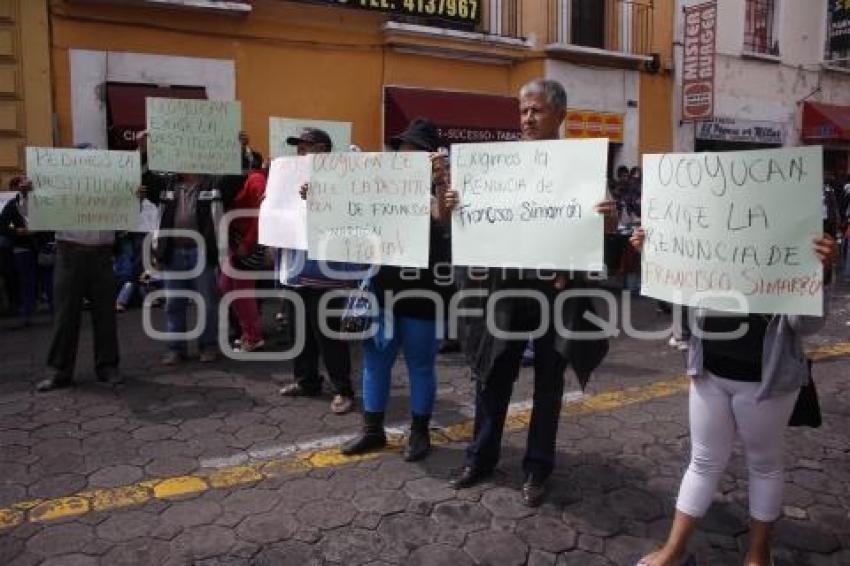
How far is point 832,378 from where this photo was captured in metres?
5.88

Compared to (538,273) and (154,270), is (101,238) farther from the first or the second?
(538,273)

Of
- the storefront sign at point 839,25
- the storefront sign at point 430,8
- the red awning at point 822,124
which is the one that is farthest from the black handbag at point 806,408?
the storefront sign at point 839,25

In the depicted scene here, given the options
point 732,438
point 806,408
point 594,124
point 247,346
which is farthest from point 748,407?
point 594,124

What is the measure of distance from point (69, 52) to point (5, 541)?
8.30 metres

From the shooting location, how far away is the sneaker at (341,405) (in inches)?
189

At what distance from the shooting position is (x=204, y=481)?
374 centimetres

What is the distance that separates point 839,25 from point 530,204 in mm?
17615

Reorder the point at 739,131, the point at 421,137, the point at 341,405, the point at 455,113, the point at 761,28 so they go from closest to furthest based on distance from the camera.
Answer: the point at 421,137 → the point at 341,405 → the point at 455,113 → the point at 739,131 → the point at 761,28

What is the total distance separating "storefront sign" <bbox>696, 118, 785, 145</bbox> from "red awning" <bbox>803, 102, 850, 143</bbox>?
1.00 metres

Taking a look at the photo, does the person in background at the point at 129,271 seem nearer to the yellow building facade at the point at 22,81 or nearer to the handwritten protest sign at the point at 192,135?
the yellow building facade at the point at 22,81

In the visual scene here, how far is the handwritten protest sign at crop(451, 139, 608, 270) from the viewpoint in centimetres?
317

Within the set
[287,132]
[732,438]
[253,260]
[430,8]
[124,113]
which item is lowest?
[732,438]

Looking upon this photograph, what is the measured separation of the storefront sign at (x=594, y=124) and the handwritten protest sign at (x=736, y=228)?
37.0 feet

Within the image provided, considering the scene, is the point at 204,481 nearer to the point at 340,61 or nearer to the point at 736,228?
the point at 736,228
